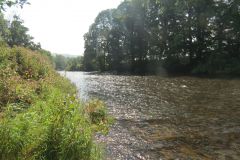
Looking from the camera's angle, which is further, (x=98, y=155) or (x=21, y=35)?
(x=21, y=35)

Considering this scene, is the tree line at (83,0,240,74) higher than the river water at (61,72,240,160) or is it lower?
higher

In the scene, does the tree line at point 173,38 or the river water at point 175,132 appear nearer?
the river water at point 175,132

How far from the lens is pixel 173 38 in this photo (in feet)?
187

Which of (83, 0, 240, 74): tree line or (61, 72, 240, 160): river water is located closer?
(61, 72, 240, 160): river water

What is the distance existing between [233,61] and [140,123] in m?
36.4

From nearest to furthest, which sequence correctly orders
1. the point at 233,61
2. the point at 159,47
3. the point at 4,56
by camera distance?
the point at 4,56, the point at 233,61, the point at 159,47

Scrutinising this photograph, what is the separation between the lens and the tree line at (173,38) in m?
48.0

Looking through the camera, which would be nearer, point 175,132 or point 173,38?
point 175,132

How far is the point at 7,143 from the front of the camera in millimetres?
5629

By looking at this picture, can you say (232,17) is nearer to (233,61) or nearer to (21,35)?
(233,61)

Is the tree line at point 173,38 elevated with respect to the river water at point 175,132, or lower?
elevated

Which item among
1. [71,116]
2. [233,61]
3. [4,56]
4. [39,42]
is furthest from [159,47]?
[39,42]

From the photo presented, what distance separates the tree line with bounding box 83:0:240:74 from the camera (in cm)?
4802

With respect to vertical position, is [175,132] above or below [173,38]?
below
